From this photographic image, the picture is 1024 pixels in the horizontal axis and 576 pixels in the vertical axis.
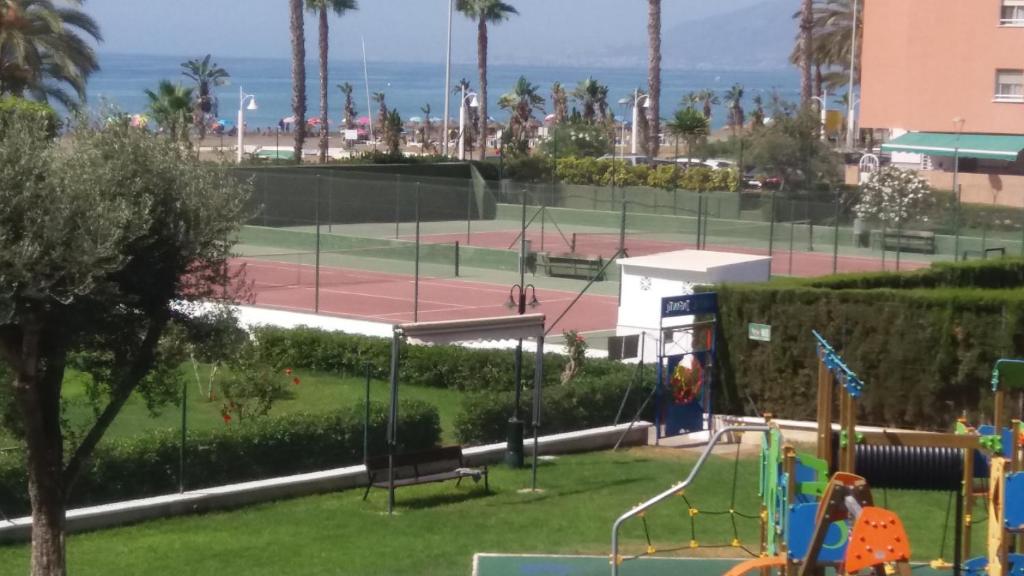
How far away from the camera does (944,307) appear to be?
2048 cm

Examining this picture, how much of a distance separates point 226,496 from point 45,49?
110 ft

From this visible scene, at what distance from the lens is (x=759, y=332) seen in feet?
71.1

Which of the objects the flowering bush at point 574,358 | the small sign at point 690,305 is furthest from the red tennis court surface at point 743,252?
the flowering bush at point 574,358

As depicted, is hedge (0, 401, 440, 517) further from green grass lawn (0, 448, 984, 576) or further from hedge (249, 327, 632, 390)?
hedge (249, 327, 632, 390)

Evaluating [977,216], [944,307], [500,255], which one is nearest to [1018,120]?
[977,216]

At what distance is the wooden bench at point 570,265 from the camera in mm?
39625

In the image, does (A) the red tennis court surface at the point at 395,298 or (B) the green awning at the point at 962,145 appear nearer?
(A) the red tennis court surface at the point at 395,298

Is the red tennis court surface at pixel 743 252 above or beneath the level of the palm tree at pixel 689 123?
beneath

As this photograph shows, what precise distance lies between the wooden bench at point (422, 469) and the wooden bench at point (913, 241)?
2656 centimetres

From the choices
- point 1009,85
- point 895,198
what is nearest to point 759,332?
point 895,198

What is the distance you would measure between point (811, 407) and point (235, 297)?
12174mm

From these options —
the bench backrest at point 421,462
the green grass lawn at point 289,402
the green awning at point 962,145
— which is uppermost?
the green awning at point 962,145

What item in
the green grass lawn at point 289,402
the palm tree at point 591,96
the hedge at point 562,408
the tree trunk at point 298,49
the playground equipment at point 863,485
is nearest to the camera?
the playground equipment at point 863,485

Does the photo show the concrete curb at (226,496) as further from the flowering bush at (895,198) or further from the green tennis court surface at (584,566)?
the flowering bush at (895,198)
